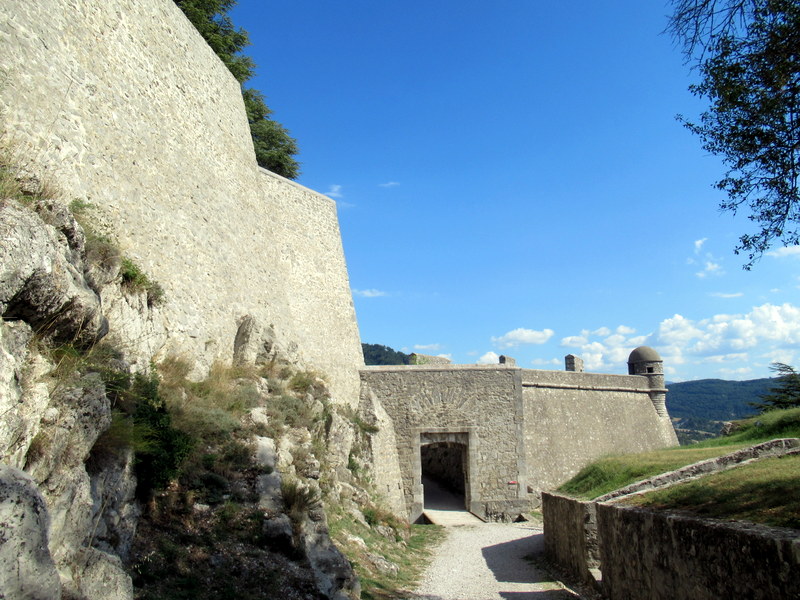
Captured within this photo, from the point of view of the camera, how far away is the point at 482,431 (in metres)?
19.4

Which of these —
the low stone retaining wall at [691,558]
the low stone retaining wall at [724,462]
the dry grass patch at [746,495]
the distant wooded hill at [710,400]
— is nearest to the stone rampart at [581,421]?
the low stone retaining wall at [724,462]

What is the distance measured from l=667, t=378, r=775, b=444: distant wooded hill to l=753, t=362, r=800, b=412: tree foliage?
4355 inches

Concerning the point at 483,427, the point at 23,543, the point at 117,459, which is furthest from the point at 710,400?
the point at 23,543

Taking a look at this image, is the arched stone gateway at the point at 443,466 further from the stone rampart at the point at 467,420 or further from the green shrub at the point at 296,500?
the green shrub at the point at 296,500

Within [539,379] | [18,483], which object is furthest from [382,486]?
[18,483]

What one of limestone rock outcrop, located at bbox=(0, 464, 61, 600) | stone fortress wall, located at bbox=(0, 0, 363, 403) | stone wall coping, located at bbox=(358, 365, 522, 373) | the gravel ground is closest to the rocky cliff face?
limestone rock outcrop, located at bbox=(0, 464, 61, 600)

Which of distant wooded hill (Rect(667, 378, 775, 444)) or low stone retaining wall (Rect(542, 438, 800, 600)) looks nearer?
low stone retaining wall (Rect(542, 438, 800, 600))

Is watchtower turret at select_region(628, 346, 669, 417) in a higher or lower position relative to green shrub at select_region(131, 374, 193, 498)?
higher

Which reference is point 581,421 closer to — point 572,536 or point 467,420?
point 467,420

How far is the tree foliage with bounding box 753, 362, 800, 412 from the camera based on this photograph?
20641mm

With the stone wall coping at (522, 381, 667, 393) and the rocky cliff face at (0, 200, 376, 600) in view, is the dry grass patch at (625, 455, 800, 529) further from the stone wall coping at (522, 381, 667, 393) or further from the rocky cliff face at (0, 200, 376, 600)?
the stone wall coping at (522, 381, 667, 393)

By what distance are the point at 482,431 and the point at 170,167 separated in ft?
43.3

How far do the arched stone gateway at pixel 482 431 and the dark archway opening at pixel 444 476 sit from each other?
0.25 metres

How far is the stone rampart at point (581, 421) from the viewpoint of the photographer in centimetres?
2112
